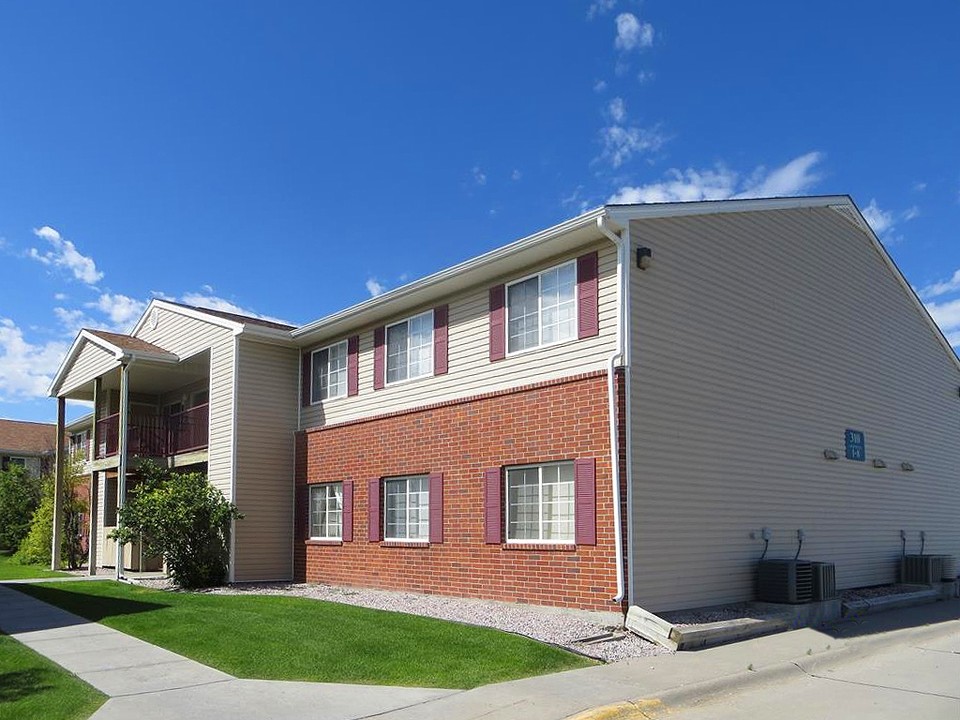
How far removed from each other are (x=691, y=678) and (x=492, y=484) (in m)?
5.63

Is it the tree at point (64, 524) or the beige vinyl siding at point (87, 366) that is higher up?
the beige vinyl siding at point (87, 366)

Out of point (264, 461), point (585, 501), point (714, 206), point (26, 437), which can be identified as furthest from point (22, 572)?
point (26, 437)

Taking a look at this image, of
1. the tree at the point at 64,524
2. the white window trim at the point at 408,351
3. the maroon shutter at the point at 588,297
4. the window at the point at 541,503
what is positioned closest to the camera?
the maroon shutter at the point at 588,297

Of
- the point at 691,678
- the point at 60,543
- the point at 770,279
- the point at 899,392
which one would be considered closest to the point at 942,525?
the point at 899,392

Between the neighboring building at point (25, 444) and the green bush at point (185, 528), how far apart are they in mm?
30984

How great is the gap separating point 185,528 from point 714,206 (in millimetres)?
11834

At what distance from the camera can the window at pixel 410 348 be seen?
644 inches

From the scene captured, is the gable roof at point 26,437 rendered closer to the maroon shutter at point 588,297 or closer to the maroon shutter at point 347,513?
the maroon shutter at point 347,513

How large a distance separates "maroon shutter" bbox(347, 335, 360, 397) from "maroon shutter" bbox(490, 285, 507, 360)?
170 inches

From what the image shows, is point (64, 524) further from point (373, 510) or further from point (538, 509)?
point (538, 509)

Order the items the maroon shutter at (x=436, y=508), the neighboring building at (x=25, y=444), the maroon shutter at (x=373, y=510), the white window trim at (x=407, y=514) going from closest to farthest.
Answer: the maroon shutter at (x=436, y=508), the white window trim at (x=407, y=514), the maroon shutter at (x=373, y=510), the neighboring building at (x=25, y=444)

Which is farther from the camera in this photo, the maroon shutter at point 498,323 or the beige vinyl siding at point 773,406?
the maroon shutter at point 498,323

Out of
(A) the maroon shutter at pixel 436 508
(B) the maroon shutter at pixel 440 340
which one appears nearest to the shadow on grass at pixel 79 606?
(A) the maroon shutter at pixel 436 508

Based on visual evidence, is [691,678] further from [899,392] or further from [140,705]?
[899,392]
